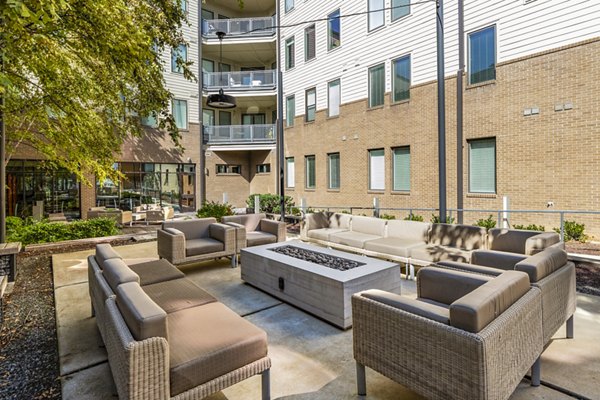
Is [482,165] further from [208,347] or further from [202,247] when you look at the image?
[208,347]

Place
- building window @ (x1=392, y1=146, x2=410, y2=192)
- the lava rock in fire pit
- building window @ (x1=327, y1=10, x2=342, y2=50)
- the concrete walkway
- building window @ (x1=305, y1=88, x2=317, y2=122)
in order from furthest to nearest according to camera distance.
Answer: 1. building window @ (x1=305, y1=88, x2=317, y2=122)
2. building window @ (x1=327, y1=10, x2=342, y2=50)
3. building window @ (x1=392, y1=146, x2=410, y2=192)
4. the lava rock in fire pit
5. the concrete walkway

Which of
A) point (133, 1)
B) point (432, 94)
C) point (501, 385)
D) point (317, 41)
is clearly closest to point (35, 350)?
point (501, 385)

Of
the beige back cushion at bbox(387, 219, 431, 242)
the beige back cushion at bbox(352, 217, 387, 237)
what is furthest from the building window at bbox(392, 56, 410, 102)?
the beige back cushion at bbox(387, 219, 431, 242)

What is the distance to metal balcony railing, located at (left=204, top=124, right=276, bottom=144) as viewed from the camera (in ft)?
59.5

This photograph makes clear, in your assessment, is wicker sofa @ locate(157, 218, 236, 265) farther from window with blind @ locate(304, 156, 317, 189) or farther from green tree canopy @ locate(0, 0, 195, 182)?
window with blind @ locate(304, 156, 317, 189)

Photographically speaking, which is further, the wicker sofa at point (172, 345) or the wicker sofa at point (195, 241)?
the wicker sofa at point (195, 241)

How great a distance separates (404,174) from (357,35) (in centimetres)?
614

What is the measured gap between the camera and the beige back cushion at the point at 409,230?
6133mm

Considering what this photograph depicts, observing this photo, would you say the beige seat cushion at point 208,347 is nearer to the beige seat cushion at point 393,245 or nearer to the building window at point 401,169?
the beige seat cushion at point 393,245

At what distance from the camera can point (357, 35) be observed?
1349 centimetres

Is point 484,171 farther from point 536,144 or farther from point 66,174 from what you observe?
point 66,174

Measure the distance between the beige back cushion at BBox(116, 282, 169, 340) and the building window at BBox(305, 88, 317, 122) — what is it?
46.4ft

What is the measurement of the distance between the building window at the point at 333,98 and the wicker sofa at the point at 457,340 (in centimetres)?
1273

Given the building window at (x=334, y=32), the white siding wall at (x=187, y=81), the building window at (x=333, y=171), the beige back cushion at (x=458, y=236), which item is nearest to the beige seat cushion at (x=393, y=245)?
the beige back cushion at (x=458, y=236)
